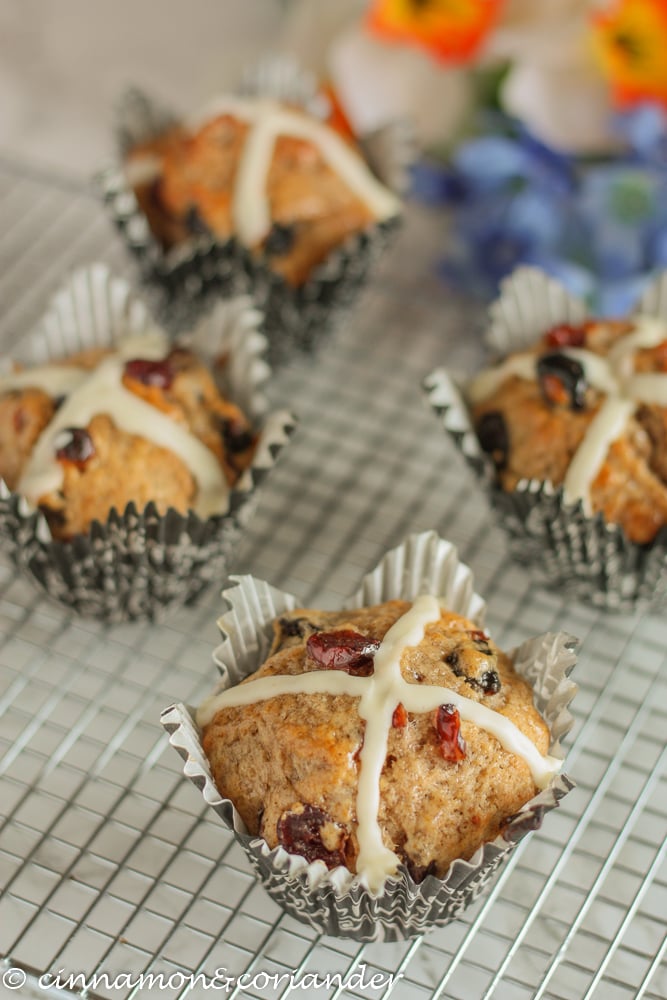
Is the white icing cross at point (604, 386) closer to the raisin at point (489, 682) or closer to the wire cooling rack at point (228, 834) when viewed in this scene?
the wire cooling rack at point (228, 834)

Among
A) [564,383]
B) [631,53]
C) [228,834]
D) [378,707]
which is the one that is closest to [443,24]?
[631,53]

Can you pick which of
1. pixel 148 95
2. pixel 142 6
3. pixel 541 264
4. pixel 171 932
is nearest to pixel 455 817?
pixel 171 932

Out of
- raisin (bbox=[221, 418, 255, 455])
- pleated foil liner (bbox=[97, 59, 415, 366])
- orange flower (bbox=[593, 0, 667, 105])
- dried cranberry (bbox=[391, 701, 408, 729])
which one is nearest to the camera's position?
dried cranberry (bbox=[391, 701, 408, 729])

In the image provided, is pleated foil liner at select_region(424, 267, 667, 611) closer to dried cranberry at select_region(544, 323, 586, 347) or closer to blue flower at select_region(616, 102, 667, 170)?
dried cranberry at select_region(544, 323, 586, 347)

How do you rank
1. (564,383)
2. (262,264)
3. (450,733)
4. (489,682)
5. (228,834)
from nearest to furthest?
(450,733)
(489,682)
(228,834)
(564,383)
(262,264)

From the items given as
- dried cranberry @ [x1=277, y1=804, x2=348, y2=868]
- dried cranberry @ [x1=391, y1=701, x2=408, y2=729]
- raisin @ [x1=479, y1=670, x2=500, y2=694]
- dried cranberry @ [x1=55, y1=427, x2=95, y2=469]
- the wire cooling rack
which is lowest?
the wire cooling rack

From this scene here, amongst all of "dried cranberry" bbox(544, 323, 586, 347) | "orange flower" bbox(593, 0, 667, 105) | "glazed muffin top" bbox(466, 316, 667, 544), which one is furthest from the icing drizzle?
"orange flower" bbox(593, 0, 667, 105)

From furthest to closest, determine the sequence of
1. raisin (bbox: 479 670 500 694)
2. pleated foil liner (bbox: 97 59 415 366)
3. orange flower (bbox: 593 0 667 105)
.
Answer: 1. orange flower (bbox: 593 0 667 105)
2. pleated foil liner (bbox: 97 59 415 366)
3. raisin (bbox: 479 670 500 694)

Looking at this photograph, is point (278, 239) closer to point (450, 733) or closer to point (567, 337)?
point (567, 337)
